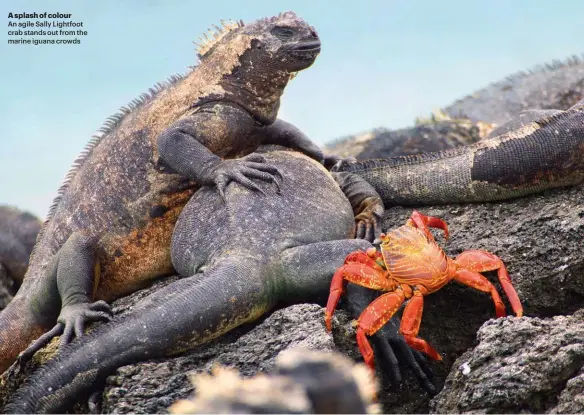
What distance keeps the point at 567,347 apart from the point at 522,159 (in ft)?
6.75

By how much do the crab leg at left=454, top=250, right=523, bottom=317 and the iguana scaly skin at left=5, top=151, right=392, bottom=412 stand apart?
1.83 feet

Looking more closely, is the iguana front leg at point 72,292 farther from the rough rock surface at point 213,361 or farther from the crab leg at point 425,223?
the crab leg at point 425,223

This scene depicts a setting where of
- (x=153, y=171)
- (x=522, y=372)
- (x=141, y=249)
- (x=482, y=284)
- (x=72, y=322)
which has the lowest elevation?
(x=522, y=372)

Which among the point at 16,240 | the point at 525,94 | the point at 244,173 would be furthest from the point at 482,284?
the point at 525,94

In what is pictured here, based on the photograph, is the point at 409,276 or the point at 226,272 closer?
the point at 409,276

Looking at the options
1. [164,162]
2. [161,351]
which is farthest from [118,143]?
[161,351]

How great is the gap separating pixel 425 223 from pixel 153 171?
6.06ft

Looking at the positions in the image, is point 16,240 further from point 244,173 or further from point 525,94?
point 525,94

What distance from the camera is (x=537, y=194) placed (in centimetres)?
595

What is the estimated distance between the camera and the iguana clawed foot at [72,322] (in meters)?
5.38

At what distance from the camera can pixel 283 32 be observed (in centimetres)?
607

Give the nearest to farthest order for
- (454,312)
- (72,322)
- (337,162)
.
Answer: (454,312) < (72,322) < (337,162)

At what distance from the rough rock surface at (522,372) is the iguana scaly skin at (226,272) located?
1.13 meters

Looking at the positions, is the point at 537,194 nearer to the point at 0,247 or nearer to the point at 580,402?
the point at 580,402
